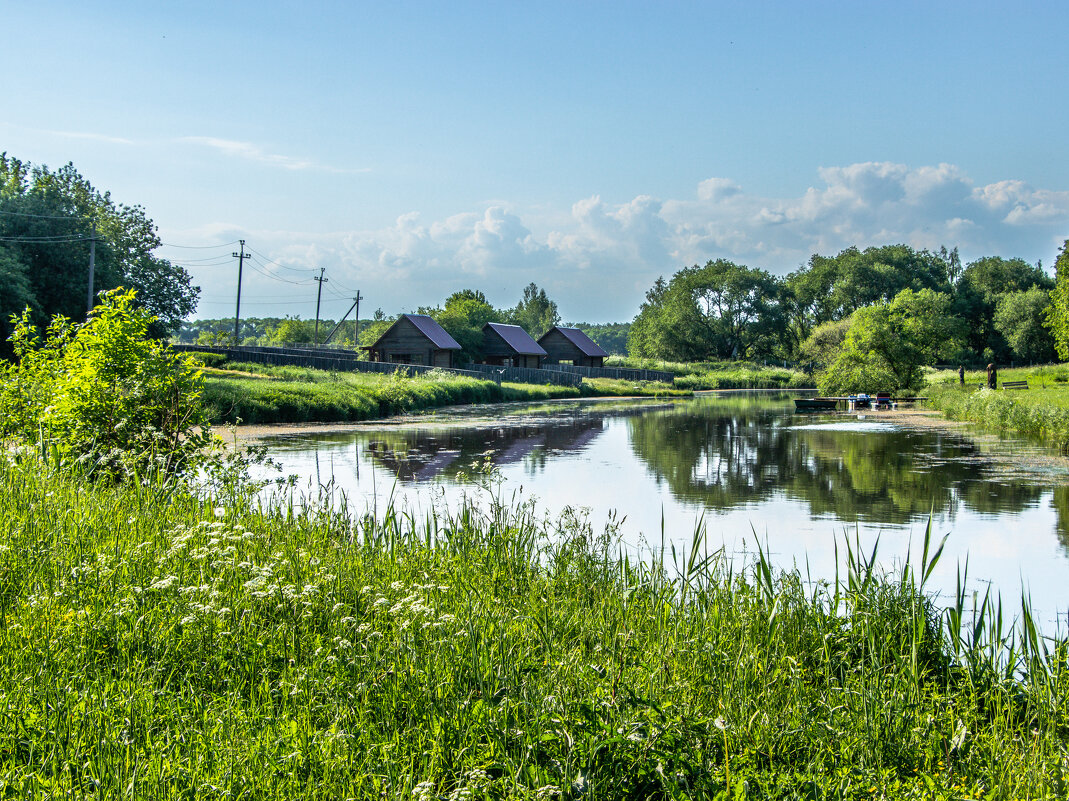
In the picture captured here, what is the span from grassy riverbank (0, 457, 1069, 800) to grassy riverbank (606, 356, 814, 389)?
6217 centimetres

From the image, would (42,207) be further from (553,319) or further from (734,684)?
(553,319)

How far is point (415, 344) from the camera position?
54.8 meters

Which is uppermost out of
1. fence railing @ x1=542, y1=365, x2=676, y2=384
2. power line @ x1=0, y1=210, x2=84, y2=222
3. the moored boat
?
power line @ x1=0, y1=210, x2=84, y2=222

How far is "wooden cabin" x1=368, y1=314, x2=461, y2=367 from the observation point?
5450 centimetres

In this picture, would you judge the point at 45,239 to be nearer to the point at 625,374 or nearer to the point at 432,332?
the point at 432,332

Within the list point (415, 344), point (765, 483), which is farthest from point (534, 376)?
point (765, 483)

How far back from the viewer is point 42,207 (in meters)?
39.8

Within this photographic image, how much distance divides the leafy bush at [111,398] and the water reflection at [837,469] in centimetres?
731

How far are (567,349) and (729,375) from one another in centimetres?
1555

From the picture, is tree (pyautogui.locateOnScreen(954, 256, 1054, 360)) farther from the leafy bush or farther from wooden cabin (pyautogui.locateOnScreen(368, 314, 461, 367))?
the leafy bush

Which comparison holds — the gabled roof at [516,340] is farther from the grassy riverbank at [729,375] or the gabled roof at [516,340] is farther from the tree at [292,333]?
the tree at [292,333]

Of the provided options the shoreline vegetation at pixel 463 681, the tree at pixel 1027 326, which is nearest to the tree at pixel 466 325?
the tree at pixel 1027 326

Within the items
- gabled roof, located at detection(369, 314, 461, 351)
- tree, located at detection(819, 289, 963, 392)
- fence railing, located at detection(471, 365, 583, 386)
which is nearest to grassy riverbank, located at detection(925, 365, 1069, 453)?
tree, located at detection(819, 289, 963, 392)

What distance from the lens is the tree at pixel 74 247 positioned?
127 feet
